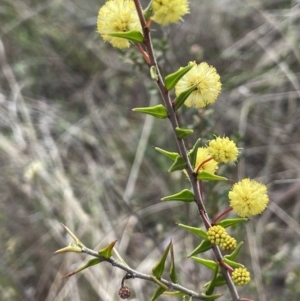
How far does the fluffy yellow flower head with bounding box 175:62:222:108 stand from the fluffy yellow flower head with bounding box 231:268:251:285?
0.79 feet

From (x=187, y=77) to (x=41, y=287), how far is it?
180 centimetres

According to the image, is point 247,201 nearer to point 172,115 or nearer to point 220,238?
point 220,238

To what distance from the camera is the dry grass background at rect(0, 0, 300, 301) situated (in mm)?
2047

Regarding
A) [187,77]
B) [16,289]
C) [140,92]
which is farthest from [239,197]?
[140,92]

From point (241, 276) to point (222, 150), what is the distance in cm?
18

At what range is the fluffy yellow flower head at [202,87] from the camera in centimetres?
65

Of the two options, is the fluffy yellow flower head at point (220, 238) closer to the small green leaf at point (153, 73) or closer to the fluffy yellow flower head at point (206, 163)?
the fluffy yellow flower head at point (206, 163)

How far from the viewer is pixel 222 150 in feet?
2.19

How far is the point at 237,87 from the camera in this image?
2.60 m

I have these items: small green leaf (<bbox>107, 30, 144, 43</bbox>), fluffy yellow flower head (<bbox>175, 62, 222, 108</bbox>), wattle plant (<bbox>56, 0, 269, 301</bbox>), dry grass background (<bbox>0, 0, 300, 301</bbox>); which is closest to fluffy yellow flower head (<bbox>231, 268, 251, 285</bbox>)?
wattle plant (<bbox>56, 0, 269, 301</bbox>)

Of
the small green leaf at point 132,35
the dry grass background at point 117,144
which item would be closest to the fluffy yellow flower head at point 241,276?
the small green leaf at point 132,35

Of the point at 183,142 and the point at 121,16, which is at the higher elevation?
the point at 121,16

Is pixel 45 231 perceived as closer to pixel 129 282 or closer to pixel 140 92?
pixel 129 282

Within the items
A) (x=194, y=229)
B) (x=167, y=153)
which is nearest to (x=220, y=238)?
(x=194, y=229)
